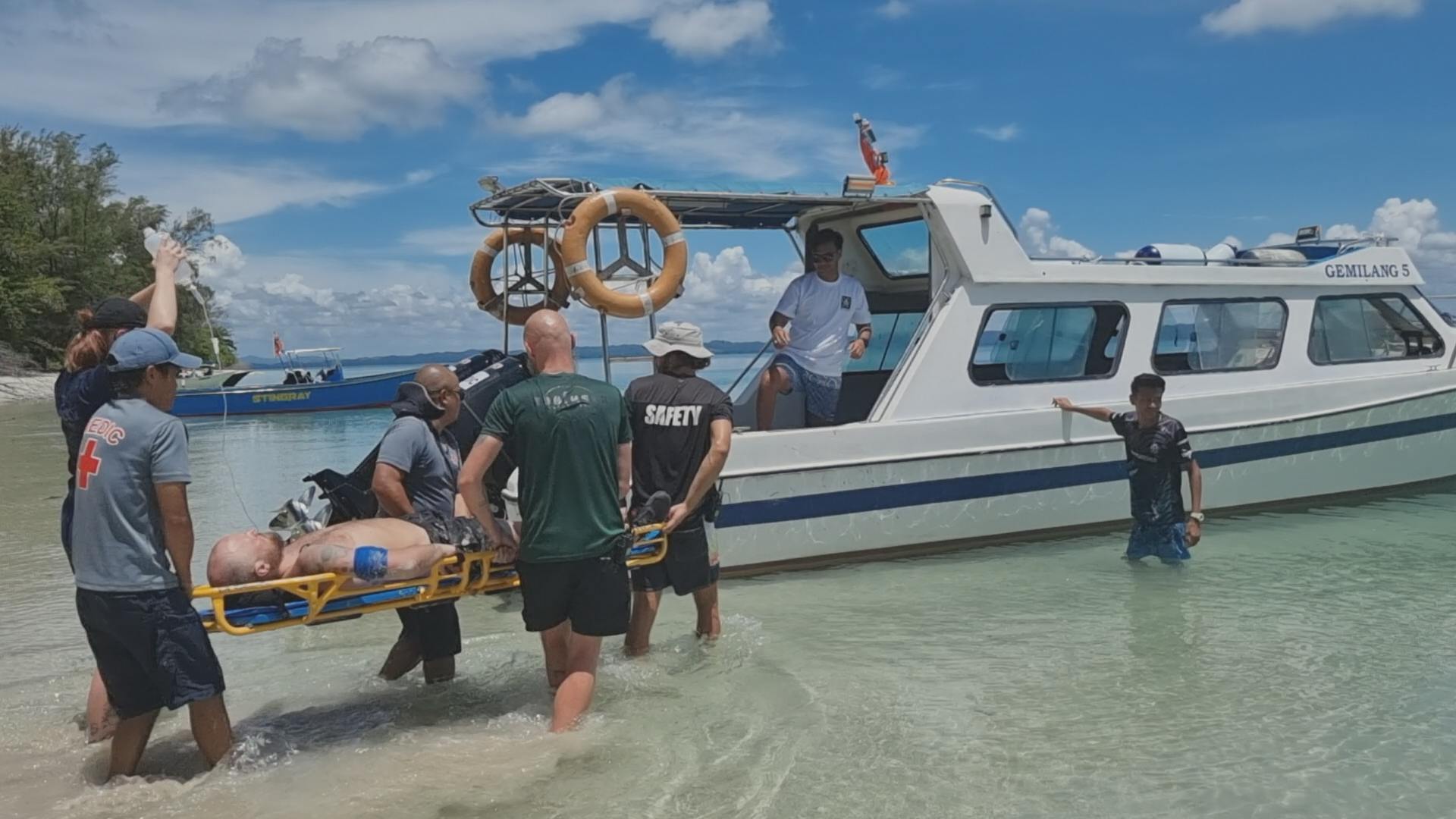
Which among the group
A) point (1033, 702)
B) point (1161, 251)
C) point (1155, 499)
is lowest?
point (1033, 702)

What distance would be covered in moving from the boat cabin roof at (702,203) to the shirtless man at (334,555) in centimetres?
322

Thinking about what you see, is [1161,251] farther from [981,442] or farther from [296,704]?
[296,704]

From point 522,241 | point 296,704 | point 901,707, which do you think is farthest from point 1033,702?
point 522,241

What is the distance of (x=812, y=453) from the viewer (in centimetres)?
744

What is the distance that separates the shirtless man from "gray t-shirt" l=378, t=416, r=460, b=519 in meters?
0.52

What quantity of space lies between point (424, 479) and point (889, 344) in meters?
5.58

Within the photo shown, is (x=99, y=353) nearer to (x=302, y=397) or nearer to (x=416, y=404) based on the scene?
(x=416, y=404)

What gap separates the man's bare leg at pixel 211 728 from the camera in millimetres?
4055

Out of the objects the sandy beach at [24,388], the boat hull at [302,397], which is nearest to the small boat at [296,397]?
the boat hull at [302,397]

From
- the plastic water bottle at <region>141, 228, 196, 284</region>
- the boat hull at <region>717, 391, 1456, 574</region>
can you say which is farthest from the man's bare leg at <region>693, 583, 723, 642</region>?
the plastic water bottle at <region>141, 228, 196, 284</region>

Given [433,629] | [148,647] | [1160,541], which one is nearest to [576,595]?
[433,629]

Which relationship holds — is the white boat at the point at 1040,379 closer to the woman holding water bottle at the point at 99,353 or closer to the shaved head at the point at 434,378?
the shaved head at the point at 434,378

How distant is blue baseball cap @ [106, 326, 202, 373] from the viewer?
146 inches

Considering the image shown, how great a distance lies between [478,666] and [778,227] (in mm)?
4916
